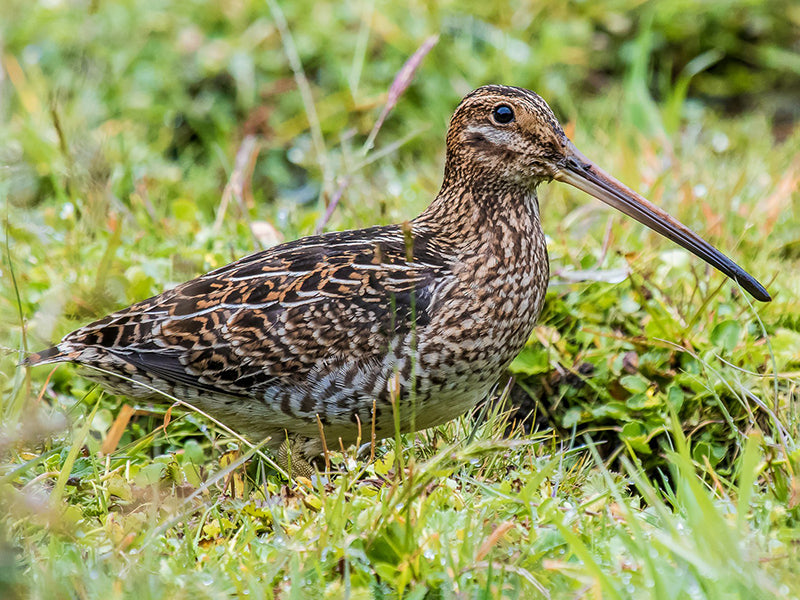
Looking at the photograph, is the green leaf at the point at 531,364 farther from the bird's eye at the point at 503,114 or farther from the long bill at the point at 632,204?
the bird's eye at the point at 503,114

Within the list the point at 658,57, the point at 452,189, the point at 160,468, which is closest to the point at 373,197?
the point at 452,189

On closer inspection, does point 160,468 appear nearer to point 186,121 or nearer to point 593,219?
point 593,219

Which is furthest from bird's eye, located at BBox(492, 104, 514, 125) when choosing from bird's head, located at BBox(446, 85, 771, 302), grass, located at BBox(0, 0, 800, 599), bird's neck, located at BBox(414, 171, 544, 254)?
grass, located at BBox(0, 0, 800, 599)

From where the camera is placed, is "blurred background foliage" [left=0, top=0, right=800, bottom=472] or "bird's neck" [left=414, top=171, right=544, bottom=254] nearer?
"bird's neck" [left=414, top=171, right=544, bottom=254]

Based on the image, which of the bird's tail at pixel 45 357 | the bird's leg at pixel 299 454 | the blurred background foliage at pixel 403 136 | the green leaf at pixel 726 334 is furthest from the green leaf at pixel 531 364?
the bird's tail at pixel 45 357

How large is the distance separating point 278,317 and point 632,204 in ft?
4.04

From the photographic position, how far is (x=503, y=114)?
3486 millimetres

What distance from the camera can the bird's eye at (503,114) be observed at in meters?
3.48

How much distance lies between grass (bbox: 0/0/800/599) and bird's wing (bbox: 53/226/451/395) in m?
0.21

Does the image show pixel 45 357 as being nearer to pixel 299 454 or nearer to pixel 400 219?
pixel 299 454

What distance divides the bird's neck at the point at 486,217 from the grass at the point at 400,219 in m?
0.57

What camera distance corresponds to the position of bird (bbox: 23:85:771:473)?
3.21 meters

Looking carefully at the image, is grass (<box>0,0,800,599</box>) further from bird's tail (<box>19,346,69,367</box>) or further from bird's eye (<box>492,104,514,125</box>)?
bird's eye (<box>492,104,514,125</box>)

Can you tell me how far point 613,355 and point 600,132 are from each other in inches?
93.7
